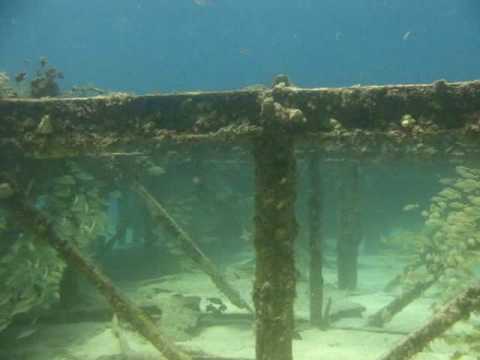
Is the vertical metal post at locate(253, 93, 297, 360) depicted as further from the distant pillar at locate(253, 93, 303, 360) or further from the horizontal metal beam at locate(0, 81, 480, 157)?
the horizontal metal beam at locate(0, 81, 480, 157)

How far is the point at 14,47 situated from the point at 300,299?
160 m

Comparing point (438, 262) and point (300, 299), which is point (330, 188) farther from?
point (438, 262)

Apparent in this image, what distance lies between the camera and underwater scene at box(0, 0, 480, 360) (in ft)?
11.0

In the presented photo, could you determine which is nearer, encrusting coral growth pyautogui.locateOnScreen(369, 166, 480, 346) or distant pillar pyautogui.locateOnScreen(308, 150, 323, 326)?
encrusting coral growth pyautogui.locateOnScreen(369, 166, 480, 346)

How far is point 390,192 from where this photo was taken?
19.8m

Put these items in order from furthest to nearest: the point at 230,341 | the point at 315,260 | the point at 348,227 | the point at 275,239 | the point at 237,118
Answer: the point at 348,227 < the point at 315,260 < the point at 230,341 < the point at 237,118 < the point at 275,239

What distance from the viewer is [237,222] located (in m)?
15.5

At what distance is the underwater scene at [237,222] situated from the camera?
3.36 metres

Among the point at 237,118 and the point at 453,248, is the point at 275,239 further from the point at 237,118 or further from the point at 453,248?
the point at 453,248

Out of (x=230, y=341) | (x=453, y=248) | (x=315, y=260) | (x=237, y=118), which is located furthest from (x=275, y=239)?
(x=315, y=260)

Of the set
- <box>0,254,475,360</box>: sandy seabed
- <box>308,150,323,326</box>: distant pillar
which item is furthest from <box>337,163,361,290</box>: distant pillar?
<box>308,150,323,326</box>: distant pillar

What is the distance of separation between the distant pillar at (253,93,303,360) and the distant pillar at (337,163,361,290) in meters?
7.32

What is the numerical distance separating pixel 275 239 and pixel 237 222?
12172mm

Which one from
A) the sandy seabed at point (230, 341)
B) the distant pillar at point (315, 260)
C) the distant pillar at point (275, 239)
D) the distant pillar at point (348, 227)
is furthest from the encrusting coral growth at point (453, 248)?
the distant pillar at point (348, 227)
